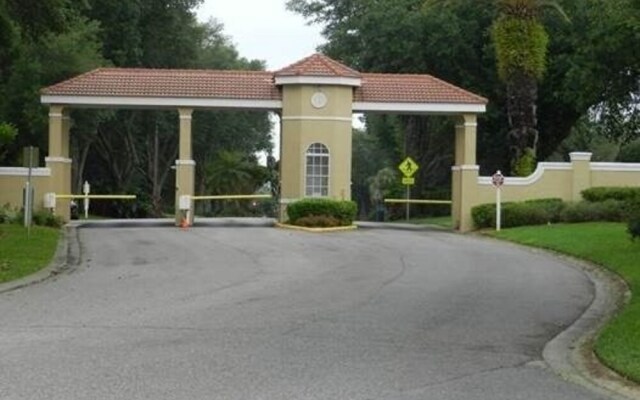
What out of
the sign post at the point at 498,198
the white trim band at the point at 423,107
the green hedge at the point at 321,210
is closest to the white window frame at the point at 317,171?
the white trim band at the point at 423,107

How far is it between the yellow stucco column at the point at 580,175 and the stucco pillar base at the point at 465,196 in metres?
3.39

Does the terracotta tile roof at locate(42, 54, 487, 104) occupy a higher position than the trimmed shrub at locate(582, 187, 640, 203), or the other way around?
the terracotta tile roof at locate(42, 54, 487, 104)

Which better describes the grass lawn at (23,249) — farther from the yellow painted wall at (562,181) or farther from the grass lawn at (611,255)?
the yellow painted wall at (562,181)

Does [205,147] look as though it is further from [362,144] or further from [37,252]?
[37,252]

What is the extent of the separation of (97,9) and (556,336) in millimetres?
41138

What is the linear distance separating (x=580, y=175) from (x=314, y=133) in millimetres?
9383

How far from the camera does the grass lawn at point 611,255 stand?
10961 millimetres

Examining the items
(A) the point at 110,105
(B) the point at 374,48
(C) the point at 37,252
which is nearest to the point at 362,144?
(B) the point at 374,48

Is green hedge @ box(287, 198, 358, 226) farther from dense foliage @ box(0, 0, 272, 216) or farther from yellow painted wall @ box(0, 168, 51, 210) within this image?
dense foliage @ box(0, 0, 272, 216)

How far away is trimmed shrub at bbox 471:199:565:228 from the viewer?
3247cm

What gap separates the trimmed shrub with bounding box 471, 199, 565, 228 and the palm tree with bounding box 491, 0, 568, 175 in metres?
4.31

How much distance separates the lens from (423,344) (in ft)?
38.3

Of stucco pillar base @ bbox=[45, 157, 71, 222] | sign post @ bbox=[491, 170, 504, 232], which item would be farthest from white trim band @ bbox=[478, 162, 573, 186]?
stucco pillar base @ bbox=[45, 157, 71, 222]

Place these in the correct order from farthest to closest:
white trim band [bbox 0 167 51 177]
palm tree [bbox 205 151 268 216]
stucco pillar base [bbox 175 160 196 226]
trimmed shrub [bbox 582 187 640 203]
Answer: palm tree [bbox 205 151 268 216] → stucco pillar base [bbox 175 160 196 226] → white trim band [bbox 0 167 51 177] → trimmed shrub [bbox 582 187 640 203]
